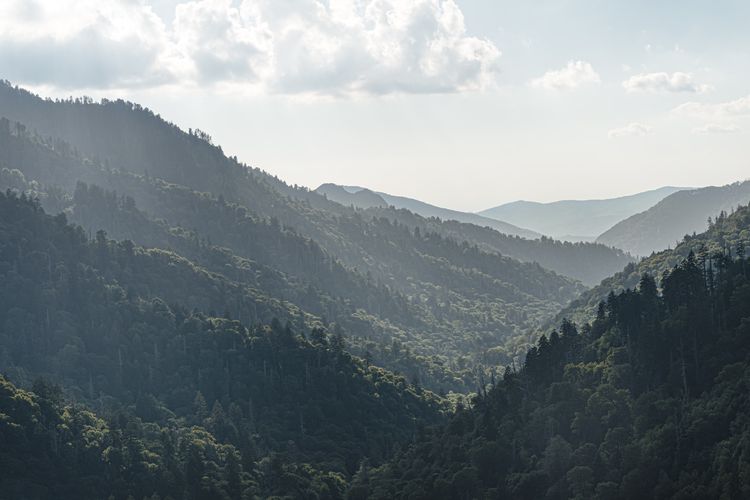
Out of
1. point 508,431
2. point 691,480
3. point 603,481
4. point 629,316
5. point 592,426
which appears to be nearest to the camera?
point 691,480

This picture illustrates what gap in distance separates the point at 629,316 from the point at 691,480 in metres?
58.0

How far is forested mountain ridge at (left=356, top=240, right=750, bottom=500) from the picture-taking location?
131 m

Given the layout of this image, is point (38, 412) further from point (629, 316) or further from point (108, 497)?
point (629, 316)

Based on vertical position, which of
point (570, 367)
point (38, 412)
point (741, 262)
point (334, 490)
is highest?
point (741, 262)

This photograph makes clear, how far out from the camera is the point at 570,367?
17600cm

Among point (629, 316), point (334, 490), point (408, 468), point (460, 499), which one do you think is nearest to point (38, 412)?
point (334, 490)

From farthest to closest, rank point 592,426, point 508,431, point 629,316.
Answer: point 629,316 < point 508,431 < point 592,426

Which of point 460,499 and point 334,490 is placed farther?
point 334,490

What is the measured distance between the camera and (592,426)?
152750 mm

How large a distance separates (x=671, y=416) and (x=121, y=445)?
106 meters

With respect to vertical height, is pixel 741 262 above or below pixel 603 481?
above

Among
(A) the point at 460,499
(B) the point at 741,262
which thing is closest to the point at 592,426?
(A) the point at 460,499

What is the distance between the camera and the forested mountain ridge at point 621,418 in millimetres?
131125

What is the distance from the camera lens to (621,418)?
15125cm
